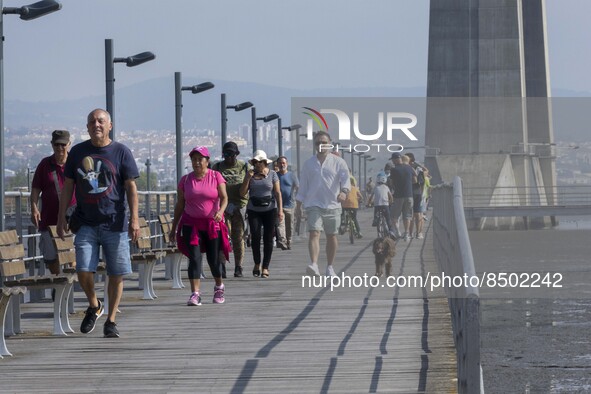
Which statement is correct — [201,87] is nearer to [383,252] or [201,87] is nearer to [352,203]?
[352,203]

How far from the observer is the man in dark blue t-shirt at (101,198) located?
1238 cm

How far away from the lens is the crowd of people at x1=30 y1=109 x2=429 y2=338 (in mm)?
12430

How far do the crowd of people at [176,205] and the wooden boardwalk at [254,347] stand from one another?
0.53 m

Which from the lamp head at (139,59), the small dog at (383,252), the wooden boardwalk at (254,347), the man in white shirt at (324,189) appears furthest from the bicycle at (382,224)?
the wooden boardwalk at (254,347)

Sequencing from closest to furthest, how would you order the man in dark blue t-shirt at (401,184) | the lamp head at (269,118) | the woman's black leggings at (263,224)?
the woman's black leggings at (263,224) → the man in dark blue t-shirt at (401,184) → the lamp head at (269,118)

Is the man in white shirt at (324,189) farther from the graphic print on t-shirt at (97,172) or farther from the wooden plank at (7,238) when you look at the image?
the graphic print on t-shirt at (97,172)

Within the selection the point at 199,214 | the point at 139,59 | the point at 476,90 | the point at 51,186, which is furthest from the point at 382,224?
the point at 476,90

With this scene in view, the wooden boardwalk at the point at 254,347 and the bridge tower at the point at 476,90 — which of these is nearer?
the wooden boardwalk at the point at 254,347

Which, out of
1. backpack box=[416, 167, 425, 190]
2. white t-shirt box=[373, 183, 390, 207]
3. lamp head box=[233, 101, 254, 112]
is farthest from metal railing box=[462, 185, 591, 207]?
white t-shirt box=[373, 183, 390, 207]

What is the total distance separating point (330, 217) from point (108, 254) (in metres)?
5.82

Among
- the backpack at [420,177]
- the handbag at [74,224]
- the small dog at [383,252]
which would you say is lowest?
the small dog at [383,252]

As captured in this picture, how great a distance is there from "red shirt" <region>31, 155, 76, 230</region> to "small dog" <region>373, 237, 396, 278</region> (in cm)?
531

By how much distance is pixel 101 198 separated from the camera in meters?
12.4

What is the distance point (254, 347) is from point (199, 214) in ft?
10.9
